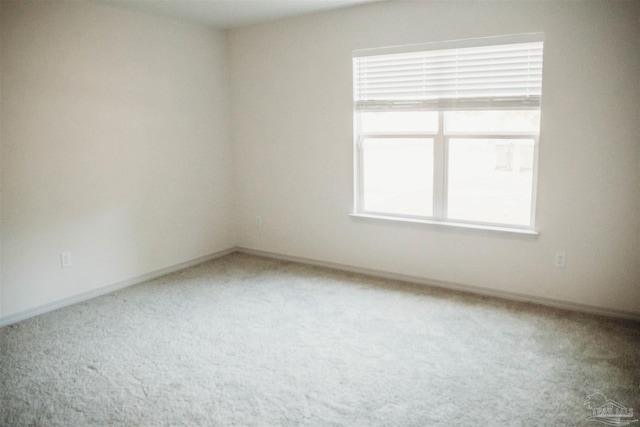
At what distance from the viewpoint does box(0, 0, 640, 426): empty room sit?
2611 millimetres

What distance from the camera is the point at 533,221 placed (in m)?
3.64

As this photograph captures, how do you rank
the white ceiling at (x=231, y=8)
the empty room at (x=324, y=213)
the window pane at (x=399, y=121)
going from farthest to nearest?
the window pane at (x=399, y=121) < the white ceiling at (x=231, y=8) < the empty room at (x=324, y=213)

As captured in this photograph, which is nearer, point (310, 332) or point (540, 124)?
point (310, 332)

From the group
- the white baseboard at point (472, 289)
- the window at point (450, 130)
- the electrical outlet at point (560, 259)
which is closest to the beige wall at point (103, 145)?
the white baseboard at point (472, 289)

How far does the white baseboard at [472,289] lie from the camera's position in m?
3.43

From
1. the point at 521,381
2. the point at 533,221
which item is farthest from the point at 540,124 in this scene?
the point at 521,381

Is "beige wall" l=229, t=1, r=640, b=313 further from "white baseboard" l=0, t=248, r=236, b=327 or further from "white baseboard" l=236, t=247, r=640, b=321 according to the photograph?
"white baseboard" l=0, t=248, r=236, b=327

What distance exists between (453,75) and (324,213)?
1.75 m

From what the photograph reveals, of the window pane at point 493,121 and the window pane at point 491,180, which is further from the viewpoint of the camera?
the window pane at point 491,180

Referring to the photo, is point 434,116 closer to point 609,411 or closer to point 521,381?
point 521,381

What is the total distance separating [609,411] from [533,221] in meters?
1.62

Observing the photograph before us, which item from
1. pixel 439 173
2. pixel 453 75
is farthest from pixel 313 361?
pixel 453 75

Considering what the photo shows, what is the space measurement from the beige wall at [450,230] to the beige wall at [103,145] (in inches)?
18.8

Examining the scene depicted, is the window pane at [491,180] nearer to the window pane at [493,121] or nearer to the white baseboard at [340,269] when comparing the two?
the window pane at [493,121]
